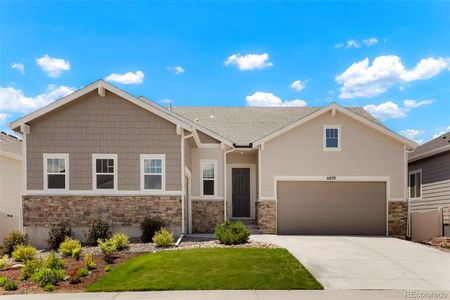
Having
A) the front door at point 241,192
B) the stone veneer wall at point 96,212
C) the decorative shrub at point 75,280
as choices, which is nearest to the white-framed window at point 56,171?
the stone veneer wall at point 96,212

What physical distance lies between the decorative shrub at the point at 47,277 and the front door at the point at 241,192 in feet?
35.7

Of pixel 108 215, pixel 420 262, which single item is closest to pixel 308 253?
pixel 420 262

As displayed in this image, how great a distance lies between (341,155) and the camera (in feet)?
60.4

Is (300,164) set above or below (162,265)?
above

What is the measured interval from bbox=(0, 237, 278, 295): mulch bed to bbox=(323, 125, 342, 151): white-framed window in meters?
6.00

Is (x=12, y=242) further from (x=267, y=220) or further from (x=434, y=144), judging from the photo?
(x=434, y=144)

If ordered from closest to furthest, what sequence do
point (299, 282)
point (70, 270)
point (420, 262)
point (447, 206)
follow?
point (299, 282) → point (70, 270) → point (420, 262) → point (447, 206)

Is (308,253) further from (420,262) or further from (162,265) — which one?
(162,265)

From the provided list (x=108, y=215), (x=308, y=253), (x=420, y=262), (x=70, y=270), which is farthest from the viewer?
(x=108, y=215)

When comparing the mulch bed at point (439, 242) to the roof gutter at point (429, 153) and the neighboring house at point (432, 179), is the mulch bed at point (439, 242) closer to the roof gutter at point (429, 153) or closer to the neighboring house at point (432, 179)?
the neighboring house at point (432, 179)

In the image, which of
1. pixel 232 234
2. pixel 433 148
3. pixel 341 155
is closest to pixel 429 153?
pixel 433 148

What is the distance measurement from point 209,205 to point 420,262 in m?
8.95

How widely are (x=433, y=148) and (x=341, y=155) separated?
4659 mm

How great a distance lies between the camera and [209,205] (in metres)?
18.5
